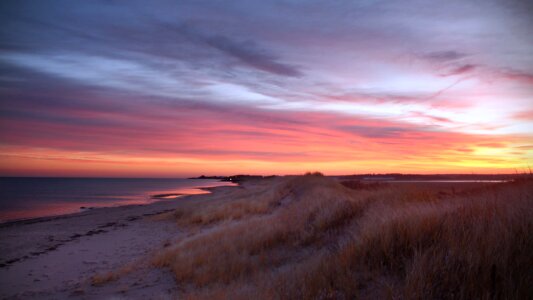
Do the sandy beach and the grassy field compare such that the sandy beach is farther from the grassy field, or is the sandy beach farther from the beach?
the grassy field

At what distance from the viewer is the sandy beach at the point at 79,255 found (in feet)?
30.6

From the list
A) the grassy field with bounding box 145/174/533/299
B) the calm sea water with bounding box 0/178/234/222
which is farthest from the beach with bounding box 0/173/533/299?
the calm sea water with bounding box 0/178/234/222

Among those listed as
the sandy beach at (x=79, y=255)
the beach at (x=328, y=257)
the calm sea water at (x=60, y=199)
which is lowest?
the calm sea water at (x=60, y=199)

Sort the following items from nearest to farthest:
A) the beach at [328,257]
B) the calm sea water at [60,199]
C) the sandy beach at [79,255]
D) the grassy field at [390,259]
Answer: the grassy field at [390,259]
the beach at [328,257]
the sandy beach at [79,255]
the calm sea water at [60,199]

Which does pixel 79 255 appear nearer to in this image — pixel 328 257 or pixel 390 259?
pixel 328 257

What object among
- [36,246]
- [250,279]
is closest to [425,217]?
[250,279]

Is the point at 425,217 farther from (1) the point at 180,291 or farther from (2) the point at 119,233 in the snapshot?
(2) the point at 119,233

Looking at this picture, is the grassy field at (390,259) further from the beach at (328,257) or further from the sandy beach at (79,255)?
the sandy beach at (79,255)

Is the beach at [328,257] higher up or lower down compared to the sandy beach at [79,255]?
higher up

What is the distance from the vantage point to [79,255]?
14.5 metres

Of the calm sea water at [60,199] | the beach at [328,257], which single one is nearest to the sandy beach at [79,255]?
the beach at [328,257]

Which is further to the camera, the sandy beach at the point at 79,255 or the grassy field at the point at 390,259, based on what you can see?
the sandy beach at the point at 79,255

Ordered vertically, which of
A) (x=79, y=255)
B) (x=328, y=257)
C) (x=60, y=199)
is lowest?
(x=60, y=199)

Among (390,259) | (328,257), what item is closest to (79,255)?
(328,257)
